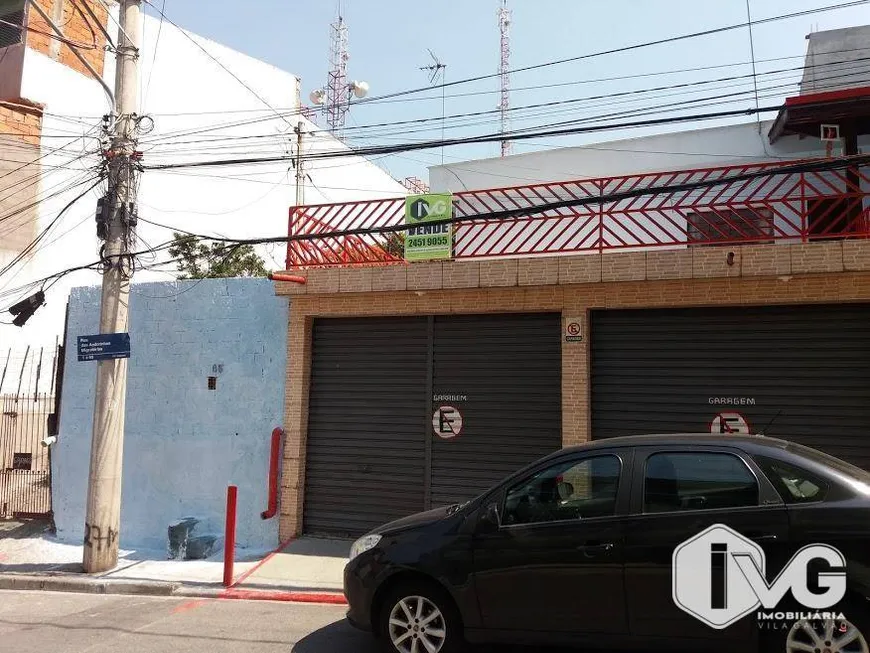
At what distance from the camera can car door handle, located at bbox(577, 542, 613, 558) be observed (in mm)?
4496

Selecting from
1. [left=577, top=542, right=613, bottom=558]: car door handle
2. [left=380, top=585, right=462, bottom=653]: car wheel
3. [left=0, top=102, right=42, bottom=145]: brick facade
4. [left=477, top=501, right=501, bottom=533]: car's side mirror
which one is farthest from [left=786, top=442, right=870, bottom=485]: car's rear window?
[left=0, top=102, right=42, bottom=145]: brick facade

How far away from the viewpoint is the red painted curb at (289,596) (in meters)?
7.51

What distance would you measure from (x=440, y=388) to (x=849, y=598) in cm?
637

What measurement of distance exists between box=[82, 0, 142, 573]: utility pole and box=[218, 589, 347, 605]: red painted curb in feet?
7.84

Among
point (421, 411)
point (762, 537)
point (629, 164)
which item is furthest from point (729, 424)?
point (629, 164)

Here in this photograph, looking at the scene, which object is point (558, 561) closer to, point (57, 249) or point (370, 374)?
point (370, 374)

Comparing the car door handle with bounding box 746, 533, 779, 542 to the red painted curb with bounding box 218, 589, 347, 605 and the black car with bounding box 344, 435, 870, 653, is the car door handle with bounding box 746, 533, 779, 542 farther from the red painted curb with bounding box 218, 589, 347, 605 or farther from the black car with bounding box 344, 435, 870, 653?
the red painted curb with bounding box 218, 589, 347, 605

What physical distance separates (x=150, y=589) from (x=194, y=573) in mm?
683

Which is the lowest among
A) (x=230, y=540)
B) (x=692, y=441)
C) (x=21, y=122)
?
(x=230, y=540)

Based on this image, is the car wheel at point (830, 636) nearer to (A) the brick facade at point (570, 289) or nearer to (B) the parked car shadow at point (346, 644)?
(B) the parked car shadow at point (346, 644)

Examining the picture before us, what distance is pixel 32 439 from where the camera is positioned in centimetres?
1259

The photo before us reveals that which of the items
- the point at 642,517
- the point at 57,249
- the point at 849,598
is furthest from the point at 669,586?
the point at 57,249

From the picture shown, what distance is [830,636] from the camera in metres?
4.14

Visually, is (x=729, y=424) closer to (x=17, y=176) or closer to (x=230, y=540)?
(x=230, y=540)
